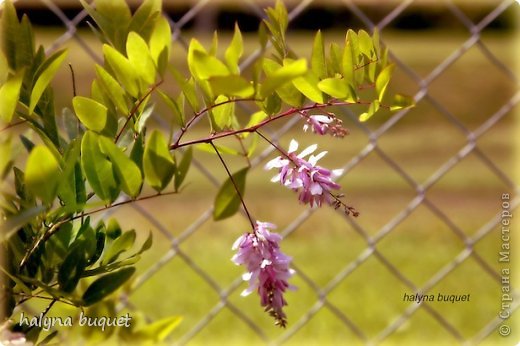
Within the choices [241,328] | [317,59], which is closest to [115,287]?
[317,59]

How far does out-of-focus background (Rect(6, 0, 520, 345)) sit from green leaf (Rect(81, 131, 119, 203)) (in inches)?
6.9

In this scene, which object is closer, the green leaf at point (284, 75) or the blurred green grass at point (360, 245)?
the green leaf at point (284, 75)

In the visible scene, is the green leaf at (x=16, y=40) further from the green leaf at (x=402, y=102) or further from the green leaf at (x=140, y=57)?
the green leaf at (x=402, y=102)

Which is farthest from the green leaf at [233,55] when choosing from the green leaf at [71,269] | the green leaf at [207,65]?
the green leaf at [71,269]

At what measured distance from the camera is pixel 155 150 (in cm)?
38

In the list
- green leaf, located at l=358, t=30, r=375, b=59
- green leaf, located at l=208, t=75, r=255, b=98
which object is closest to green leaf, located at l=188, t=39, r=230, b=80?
green leaf, located at l=208, t=75, r=255, b=98

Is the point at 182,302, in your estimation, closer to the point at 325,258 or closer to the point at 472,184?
the point at 325,258

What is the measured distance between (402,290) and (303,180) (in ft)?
4.26

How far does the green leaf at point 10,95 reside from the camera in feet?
1.27

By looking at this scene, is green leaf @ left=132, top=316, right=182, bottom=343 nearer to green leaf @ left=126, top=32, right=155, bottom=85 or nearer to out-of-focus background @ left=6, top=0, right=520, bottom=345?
green leaf @ left=126, top=32, right=155, bottom=85

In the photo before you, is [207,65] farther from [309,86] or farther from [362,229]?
[362,229]

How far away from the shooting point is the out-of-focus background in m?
1.25

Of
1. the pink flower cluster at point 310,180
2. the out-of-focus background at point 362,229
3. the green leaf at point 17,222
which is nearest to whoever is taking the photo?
the green leaf at point 17,222

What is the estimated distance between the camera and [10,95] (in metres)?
0.39
